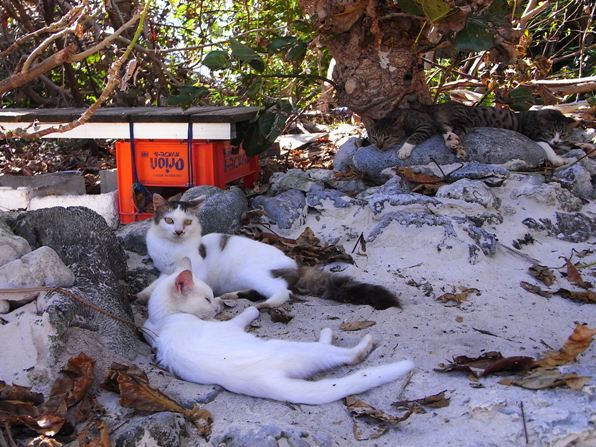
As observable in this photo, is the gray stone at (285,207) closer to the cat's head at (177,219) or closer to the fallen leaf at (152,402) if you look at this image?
the cat's head at (177,219)

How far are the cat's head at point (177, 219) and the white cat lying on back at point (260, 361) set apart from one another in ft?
3.14

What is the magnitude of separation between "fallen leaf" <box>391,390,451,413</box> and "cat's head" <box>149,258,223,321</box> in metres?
1.28

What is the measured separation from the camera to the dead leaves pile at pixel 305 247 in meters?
4.25

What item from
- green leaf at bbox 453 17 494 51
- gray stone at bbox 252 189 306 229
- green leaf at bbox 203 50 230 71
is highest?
green leaf at bbox 453 17 494 51

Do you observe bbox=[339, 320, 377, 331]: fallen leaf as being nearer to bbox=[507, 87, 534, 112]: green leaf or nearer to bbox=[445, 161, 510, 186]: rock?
bbox=[445, 161, 510, 186]: rock

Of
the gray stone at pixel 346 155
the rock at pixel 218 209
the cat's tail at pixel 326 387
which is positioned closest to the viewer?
the cat's tail at pixel 326 387

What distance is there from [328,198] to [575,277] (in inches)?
73.1

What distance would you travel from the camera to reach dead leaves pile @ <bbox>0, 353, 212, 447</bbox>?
7.18 feet

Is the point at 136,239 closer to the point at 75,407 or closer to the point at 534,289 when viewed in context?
the point at 75,407

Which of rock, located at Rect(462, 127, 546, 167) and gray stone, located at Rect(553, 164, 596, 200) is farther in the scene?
rock, located at Rect(462, 127, 546, 167)

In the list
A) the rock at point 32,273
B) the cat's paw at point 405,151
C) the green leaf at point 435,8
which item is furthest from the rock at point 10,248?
the cat's paw at point 405,151

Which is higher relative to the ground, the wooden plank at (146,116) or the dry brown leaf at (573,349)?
the wooden plank at (146,116)

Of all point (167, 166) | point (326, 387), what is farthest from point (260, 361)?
point (167, 166)

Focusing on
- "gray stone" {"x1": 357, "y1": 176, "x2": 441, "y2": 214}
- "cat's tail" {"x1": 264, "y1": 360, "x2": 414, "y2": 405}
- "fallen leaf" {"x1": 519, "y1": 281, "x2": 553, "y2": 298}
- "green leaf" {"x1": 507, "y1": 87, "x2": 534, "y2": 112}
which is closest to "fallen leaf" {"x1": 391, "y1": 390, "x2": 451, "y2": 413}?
"cat's tail" {"x1": 264, "y1": 360, "x2": 414, "y2": 405}
